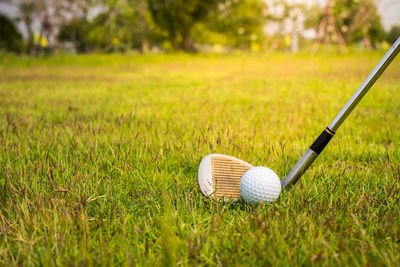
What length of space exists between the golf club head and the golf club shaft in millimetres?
269

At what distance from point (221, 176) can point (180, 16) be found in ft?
67.0

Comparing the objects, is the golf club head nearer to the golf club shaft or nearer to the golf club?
the golf club

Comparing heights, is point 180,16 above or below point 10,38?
above

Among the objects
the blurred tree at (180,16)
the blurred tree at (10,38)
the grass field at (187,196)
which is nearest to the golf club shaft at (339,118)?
the grass field at (187,196)

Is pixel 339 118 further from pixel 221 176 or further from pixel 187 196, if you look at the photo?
pixel 187 196

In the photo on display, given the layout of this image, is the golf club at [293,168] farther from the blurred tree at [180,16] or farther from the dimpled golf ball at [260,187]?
the blurred tree at [180,16]

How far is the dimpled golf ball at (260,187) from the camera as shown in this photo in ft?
5.30

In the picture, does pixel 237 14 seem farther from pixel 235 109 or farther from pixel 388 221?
pixel 388 221

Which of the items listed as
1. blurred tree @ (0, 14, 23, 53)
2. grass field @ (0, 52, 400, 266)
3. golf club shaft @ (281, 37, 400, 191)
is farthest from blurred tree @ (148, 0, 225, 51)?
blurred tree @ (0, 14, 23, 53)

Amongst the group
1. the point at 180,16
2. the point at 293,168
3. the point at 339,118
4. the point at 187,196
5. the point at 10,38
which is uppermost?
the point at 180,16

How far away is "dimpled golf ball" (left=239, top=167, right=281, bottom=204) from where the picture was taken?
5.30 ft

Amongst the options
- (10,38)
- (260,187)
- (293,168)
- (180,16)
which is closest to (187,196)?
(260,187)

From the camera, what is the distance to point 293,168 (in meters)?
1.72

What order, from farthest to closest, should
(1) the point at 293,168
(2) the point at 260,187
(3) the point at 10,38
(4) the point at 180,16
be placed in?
(3) the point at 10,38, (4) the point at 180,16, (1) the point at 293,168, (2) the point at 260,187
